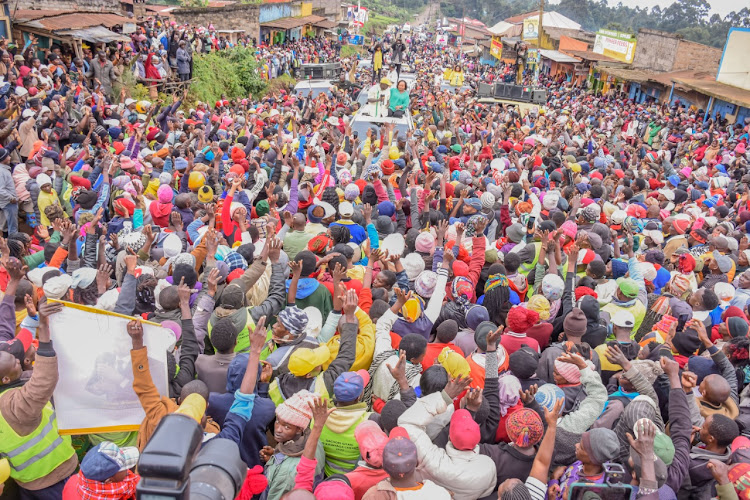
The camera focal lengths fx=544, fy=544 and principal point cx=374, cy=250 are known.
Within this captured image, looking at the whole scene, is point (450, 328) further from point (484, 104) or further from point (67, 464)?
point (484, 104)

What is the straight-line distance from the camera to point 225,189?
796 centimetres

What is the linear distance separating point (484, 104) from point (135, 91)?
39.9ft

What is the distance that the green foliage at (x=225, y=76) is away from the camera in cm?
1886

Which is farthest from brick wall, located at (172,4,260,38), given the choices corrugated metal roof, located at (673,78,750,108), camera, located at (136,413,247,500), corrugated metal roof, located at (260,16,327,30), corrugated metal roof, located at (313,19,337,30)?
camera, located at (136,413,247,500)

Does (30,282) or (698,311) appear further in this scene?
(698,311)

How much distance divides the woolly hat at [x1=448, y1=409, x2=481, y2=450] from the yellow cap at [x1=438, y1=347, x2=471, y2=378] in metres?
0.64

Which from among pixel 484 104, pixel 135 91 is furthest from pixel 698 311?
pixel 484 104

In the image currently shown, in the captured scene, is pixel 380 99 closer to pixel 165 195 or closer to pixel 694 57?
pixel 165 195

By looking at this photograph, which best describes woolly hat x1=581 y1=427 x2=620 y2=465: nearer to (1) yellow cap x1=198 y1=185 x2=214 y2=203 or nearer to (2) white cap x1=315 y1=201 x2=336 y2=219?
(2) white cap x1=315 y1=201 x2=336 y2=219

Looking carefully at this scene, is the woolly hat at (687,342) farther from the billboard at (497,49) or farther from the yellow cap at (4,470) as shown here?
the billboard at (497,49)

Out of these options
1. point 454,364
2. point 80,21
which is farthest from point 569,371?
point 80,21

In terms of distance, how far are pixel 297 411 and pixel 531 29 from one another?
4342 centimetres

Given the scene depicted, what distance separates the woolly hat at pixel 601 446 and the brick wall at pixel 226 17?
2653cm

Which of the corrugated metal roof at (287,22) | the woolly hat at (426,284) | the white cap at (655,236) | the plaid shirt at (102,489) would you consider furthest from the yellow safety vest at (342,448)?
the corrugated metal roof at (287,22)
